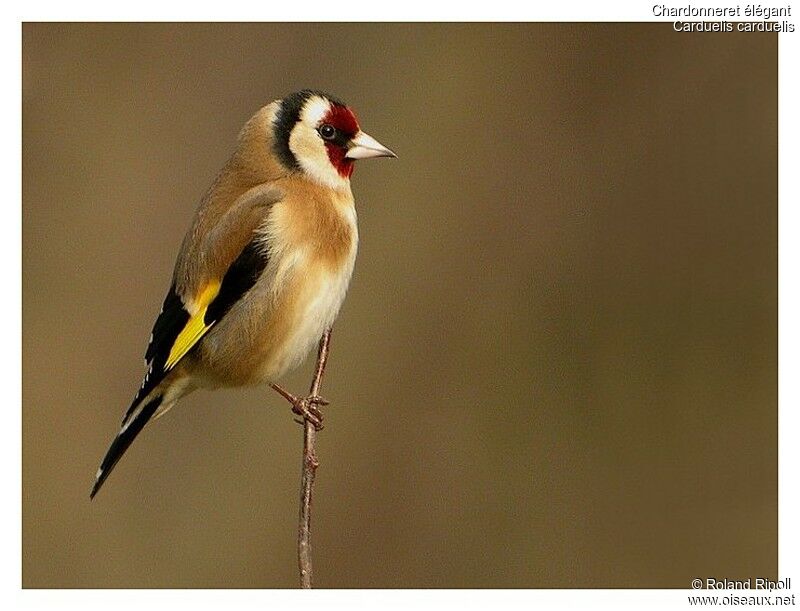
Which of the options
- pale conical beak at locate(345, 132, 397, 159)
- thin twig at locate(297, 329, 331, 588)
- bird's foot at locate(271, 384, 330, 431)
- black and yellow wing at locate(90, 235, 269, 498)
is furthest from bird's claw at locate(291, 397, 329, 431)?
pale conical beak at locate(345, 132, 397, 159)

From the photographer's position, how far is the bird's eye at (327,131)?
14.8 ft

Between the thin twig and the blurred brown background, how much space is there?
217 cm

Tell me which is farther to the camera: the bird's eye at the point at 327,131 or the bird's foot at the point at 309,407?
the bird's eye at the point at 327,131

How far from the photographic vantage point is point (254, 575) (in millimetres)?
6047

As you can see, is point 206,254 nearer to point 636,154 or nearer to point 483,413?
point 483,413

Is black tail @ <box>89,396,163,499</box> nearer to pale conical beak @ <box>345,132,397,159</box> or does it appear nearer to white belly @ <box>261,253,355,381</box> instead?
white belly @ <box>261,253,355,381</box>

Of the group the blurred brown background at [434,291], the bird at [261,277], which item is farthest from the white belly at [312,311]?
the blurred brown background at [434,291]

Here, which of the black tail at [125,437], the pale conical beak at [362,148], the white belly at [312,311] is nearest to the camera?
the black tail at [125,437]

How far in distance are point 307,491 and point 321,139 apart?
1.53 m

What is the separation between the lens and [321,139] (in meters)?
4.53

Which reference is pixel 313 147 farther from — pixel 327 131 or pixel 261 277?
pixel 261 277

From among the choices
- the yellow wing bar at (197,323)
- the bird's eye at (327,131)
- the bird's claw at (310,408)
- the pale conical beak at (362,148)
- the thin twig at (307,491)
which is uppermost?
the bird's eye at (327,131)

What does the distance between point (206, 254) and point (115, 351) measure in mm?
2121

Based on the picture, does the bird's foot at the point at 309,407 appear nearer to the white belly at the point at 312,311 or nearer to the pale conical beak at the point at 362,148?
the white belly at the point at 312,311
